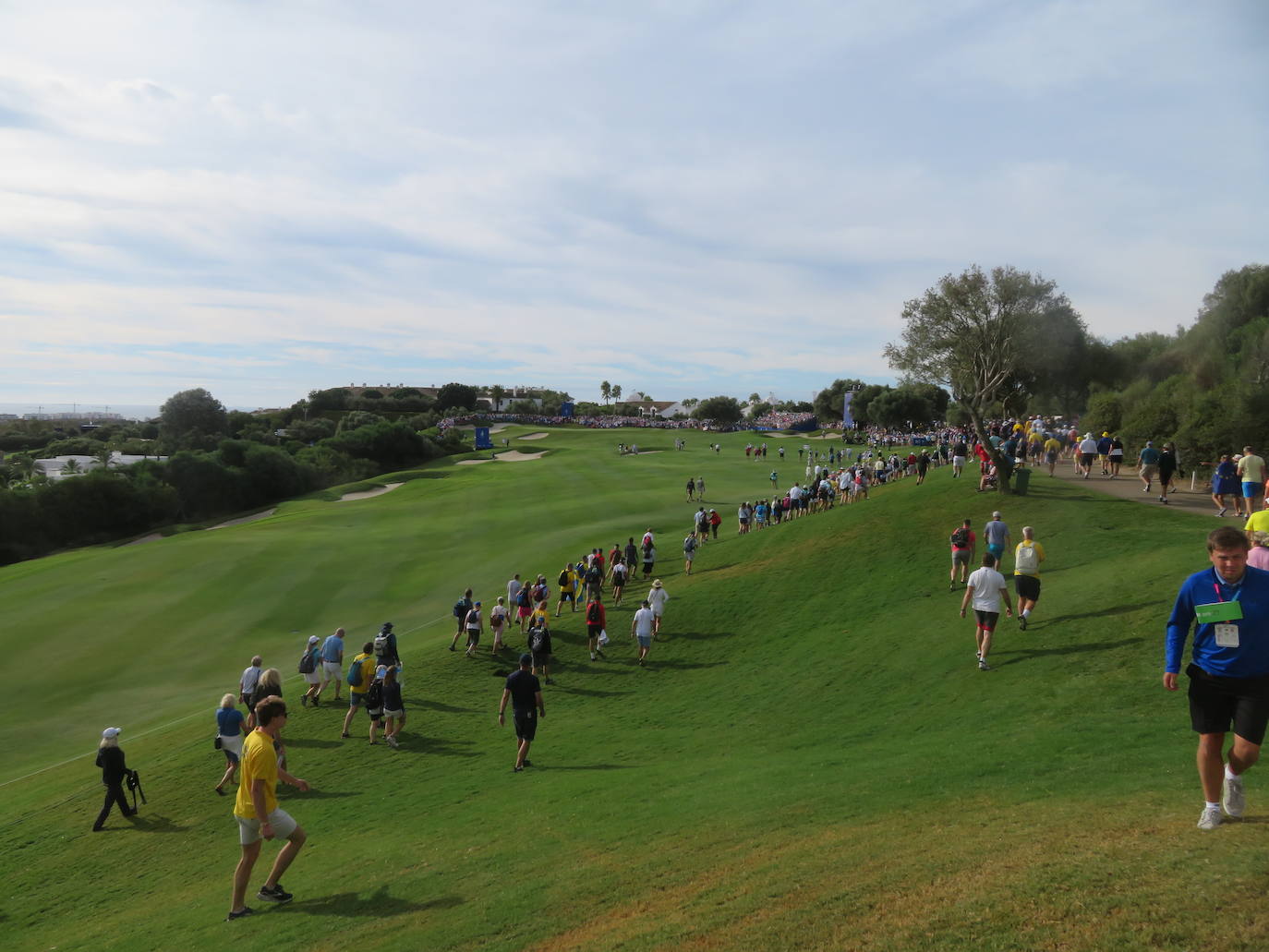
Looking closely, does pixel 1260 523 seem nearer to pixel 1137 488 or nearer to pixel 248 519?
pixel 1137 488

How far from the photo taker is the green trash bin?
994 inches

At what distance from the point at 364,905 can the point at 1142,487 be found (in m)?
27.9

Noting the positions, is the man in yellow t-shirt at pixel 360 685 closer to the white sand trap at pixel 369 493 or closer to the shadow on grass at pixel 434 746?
the shadow on grass at pixel 434 746

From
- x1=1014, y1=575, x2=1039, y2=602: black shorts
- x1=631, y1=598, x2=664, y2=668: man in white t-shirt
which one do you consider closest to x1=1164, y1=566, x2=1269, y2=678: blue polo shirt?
x1=1014, y1=575, x2=1039, y2=602: black shorts

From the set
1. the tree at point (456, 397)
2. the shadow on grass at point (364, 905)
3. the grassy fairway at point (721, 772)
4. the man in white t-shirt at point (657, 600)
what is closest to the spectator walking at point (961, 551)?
the grassy fairway at point (721, 772)

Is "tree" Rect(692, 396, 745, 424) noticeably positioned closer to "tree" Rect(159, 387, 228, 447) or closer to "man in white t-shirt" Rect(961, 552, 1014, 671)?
"tree" Rect(159, 387, 228, 447)

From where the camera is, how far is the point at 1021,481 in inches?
996

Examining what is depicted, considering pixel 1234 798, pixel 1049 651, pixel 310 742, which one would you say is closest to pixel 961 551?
pixel 1049 651

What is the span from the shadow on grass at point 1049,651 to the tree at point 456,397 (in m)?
149

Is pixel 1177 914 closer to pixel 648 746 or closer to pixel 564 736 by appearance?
pixel 648 746

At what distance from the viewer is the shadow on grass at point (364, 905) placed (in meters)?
7.89

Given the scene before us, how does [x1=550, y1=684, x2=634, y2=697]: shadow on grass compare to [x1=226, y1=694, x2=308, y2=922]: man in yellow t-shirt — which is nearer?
[x1=226, y1=694, x2=308, y2=922]: man in yellow t-shirt

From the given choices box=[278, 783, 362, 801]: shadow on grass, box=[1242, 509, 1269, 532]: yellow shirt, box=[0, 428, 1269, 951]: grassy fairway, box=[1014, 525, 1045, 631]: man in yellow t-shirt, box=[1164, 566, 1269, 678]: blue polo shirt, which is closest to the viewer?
box=[1164, 566, 1269, 678]: blue polo shirt

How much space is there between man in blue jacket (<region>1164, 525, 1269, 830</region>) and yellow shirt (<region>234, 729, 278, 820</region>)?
27.5 feet
